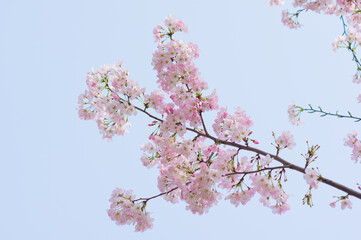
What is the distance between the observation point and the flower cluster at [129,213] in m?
5.68

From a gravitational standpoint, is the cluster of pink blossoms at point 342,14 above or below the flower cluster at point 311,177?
above

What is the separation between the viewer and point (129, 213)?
571 cm

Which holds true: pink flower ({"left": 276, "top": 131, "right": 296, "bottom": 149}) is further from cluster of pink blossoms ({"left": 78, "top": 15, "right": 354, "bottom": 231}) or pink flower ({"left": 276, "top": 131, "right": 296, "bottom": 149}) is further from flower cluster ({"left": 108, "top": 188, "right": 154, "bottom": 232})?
flower cluster ({"left": 108, "top": 188, "right": 154, "bottom": 232})

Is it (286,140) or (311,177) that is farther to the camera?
(286,140)

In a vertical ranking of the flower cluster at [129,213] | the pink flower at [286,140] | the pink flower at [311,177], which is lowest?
the flower cluster at [129,213]

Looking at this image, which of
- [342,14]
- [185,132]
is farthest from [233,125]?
[342,14]

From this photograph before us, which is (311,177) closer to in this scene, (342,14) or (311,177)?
(311,177)

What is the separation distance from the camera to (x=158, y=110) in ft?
18.5

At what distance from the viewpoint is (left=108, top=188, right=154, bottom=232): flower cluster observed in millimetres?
5684

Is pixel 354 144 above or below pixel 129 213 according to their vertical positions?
above

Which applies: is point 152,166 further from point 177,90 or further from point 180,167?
point 177,90

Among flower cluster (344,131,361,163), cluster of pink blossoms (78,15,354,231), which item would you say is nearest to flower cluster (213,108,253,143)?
cluster of pink blossoms (78,15,354,231)

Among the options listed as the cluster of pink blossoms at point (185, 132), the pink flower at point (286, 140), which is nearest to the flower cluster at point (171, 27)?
the cluster of pink blossoms at point (185, 132)

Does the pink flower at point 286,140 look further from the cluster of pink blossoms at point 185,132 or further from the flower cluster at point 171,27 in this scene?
the flower cluster at point 171,27
